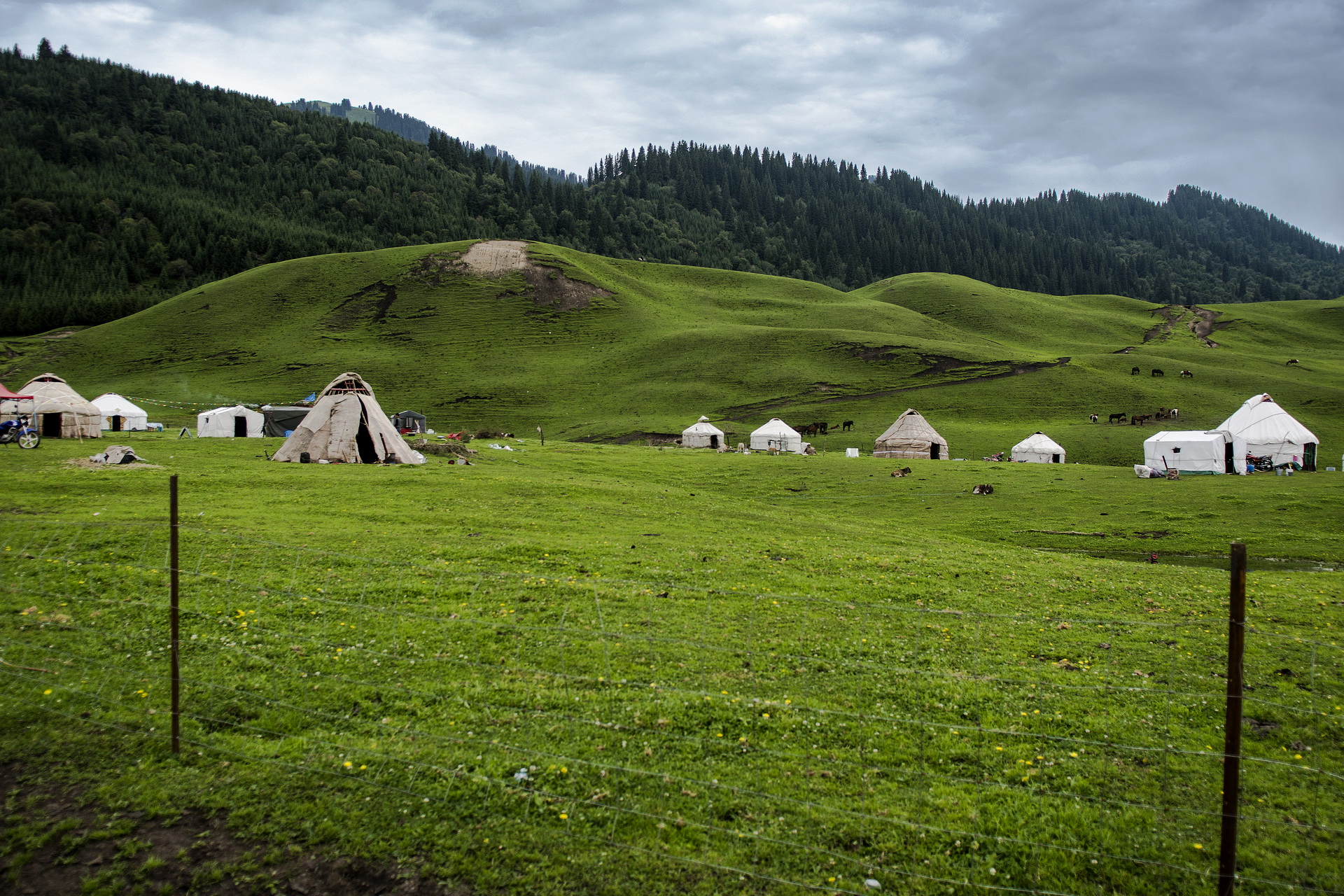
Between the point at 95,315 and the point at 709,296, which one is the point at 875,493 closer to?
the point at 709,296

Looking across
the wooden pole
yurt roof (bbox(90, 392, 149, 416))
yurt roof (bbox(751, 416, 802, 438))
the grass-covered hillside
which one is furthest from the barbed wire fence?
the grass-covered hillside

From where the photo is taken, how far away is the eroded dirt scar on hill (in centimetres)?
13575

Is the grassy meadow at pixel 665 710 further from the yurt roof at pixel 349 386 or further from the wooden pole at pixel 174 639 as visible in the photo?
the yurt roof at pixel 349 386

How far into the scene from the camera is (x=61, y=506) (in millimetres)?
20891

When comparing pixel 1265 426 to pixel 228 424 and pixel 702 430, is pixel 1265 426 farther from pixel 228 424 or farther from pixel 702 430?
pixel 228 424

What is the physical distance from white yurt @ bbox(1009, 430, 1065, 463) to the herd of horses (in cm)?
1843

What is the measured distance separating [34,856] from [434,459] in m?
35.9

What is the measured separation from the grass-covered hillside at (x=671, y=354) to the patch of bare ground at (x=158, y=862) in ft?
221

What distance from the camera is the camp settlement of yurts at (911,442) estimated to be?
63.2 metres

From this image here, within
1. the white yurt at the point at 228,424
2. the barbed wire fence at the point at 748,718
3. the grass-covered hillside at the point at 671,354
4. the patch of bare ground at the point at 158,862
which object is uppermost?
the grass-covered hillside at the point at 671,354

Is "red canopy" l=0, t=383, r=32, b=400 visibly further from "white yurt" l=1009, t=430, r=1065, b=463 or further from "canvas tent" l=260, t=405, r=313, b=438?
"white yurt" l=1009, t=430, r=1065, b=463

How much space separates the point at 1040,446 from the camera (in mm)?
61656

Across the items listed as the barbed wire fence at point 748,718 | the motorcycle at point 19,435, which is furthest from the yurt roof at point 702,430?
the barbed wire fence at point 748,718

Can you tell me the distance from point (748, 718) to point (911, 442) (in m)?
Answer: 57.8
